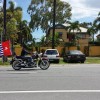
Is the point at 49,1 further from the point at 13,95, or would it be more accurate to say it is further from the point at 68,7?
the point at 13,95

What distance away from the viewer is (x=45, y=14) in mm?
87375

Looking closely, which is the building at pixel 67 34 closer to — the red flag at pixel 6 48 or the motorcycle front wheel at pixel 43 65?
the red flag at pixel 6 48

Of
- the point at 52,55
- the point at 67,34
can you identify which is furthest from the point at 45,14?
the point at 52,55

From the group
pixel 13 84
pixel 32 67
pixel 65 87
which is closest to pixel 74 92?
pixel 65 87

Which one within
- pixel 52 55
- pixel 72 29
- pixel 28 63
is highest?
pixel 72 29

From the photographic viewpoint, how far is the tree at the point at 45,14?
87750 millimetres

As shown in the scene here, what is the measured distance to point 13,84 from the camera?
14.6 metres

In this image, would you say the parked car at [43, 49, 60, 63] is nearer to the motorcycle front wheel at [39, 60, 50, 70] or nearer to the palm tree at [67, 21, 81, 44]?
the motorcycle front wheel at [39, 60, 50, 70]

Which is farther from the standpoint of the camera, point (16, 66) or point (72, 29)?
point (72, 29)

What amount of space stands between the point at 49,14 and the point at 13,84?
72.5 meters

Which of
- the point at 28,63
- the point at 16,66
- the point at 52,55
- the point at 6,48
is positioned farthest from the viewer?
the point at 52,55

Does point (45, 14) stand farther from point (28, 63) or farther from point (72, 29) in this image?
point (28, 63)

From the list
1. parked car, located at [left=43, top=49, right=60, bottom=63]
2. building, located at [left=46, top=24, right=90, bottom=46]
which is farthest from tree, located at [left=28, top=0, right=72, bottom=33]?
parked car, located at [left=43, top=49, right=60, bottom=63]

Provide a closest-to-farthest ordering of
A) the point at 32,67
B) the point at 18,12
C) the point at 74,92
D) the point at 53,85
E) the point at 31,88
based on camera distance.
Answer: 1. the point at 74,92
2. the point at 31,88
3. the point at 53,85
4. the point at 32,67
5. the point at 18,12
